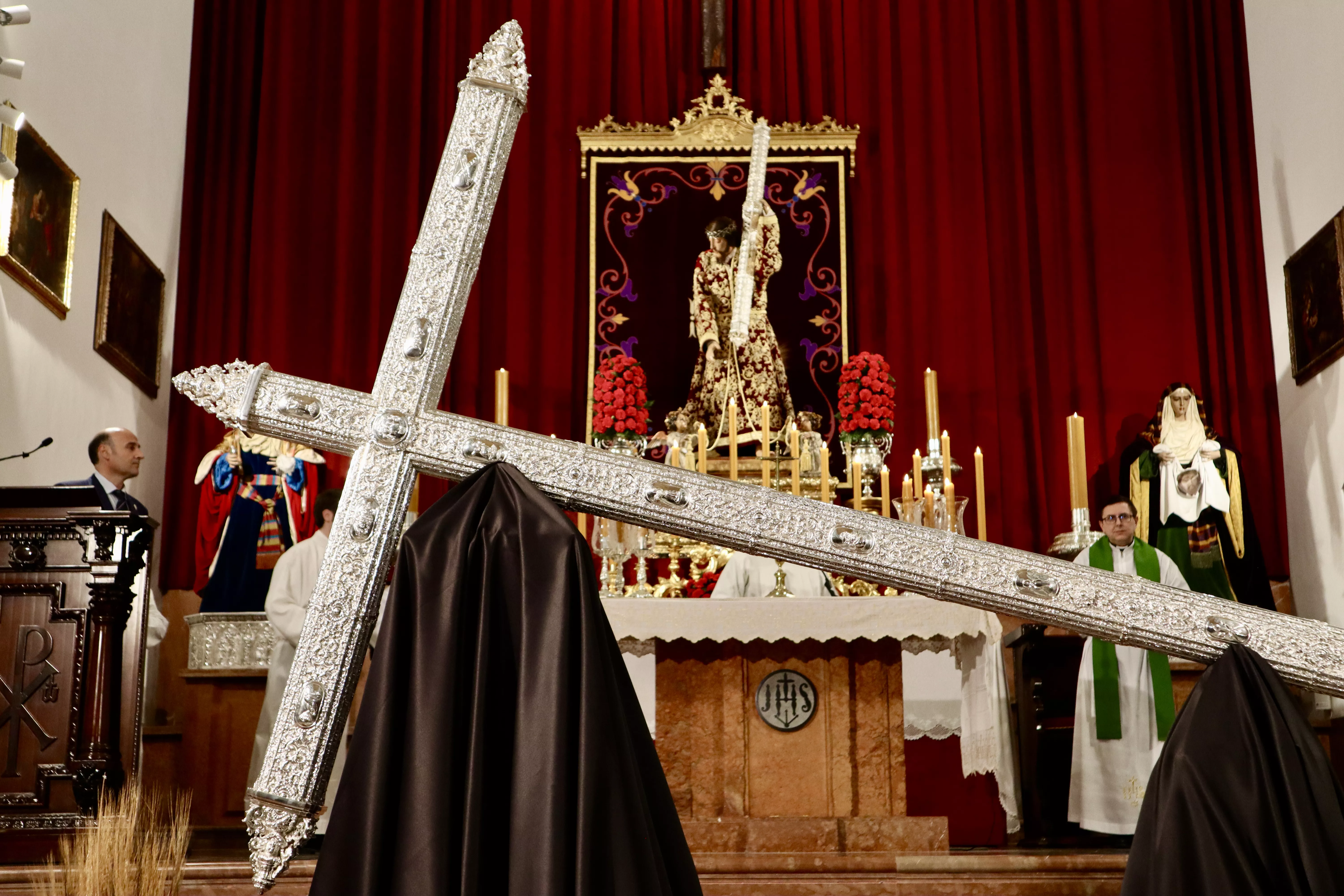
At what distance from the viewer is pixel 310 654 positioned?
1.40 m

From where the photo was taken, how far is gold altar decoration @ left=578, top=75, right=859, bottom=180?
28.4 ft

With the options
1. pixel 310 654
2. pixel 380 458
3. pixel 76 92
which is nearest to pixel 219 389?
pixel 380 458

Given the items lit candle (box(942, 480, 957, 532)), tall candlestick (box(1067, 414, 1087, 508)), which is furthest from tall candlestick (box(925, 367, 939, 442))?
lit candle (box(942, 480, 957, 532))

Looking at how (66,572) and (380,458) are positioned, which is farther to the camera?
(66,572)

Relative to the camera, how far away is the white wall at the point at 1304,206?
7324mm

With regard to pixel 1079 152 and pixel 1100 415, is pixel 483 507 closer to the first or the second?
pixel 1100 415

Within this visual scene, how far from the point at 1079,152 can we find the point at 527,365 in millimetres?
4004

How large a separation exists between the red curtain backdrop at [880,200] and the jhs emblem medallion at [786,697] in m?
3.88

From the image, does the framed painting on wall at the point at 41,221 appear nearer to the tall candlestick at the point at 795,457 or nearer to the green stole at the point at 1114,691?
the tall candlestick at the point at 795,457

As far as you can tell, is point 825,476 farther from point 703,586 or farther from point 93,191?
point 93,191

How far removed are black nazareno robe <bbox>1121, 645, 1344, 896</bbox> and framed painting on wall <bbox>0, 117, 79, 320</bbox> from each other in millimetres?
6030

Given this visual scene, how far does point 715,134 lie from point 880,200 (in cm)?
121

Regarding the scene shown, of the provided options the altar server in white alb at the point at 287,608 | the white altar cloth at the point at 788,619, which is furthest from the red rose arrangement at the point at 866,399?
the altar server in white alb at the point at 287,608

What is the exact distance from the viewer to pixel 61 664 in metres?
4.57
